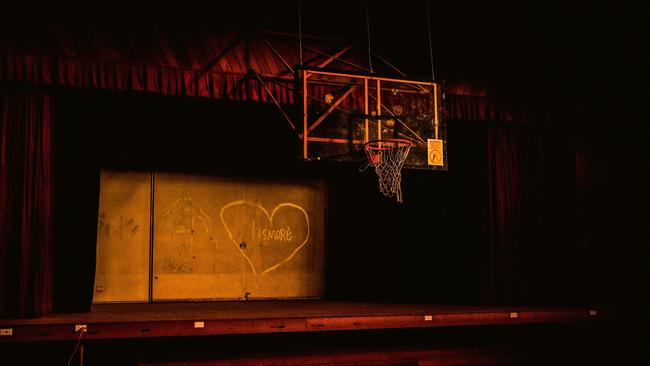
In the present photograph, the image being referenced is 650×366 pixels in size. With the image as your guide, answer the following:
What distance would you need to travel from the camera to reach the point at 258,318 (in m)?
5.67

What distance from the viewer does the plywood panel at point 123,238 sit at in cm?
727

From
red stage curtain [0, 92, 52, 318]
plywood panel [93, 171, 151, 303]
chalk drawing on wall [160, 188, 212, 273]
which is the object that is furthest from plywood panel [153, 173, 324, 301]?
red stage curtain [0, 92, 52, 318]

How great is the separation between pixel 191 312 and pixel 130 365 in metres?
0.73

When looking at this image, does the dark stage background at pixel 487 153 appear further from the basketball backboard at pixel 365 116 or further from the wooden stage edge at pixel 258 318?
the basketball backboard at pixel 365 116

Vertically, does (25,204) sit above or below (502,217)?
above

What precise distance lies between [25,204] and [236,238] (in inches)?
106

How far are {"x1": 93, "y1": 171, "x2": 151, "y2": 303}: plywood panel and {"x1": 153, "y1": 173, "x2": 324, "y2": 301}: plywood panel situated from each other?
139mm

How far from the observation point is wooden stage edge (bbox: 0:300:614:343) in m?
5.25

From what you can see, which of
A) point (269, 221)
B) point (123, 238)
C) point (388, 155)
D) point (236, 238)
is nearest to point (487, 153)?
point (388, 155)

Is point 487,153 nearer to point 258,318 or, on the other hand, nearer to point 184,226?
point 258,318

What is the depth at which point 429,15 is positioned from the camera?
23.9 feet

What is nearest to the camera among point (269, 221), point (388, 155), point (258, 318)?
point (258, 318)

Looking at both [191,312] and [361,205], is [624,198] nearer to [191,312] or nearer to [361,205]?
[361,205]

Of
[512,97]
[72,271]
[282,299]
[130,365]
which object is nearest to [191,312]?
[130,365]
